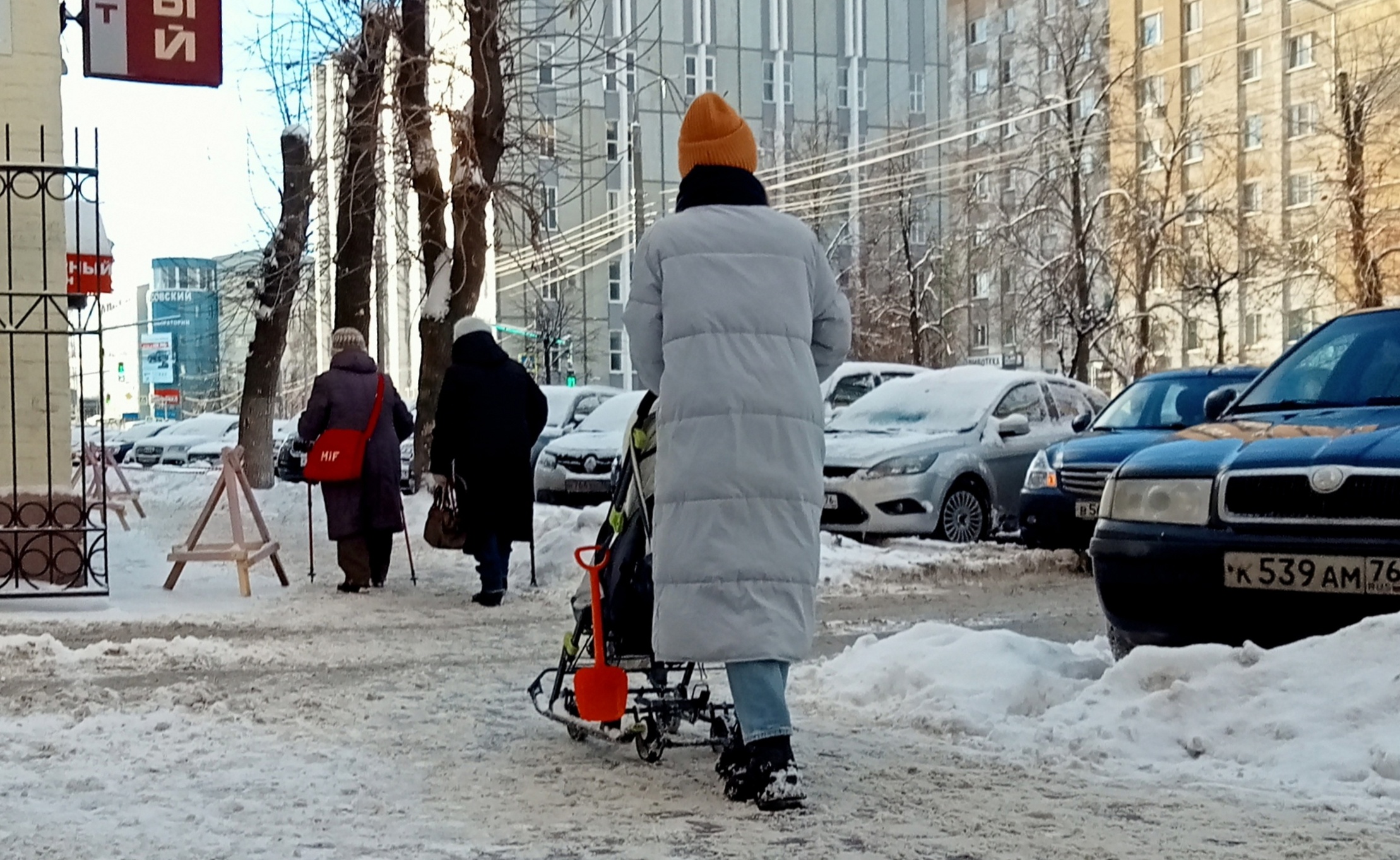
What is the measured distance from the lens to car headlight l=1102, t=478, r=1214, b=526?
631cm

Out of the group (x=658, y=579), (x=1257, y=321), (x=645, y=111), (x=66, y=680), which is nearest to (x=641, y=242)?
(x=658, y=579)

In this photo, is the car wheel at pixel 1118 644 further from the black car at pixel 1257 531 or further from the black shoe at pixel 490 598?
the black shoe at pixel 490 598

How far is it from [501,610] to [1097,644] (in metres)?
4.42

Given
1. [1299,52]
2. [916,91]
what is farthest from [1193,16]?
[916,91]

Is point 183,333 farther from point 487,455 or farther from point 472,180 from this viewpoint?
point 487,455

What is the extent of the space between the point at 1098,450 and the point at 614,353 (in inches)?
2743

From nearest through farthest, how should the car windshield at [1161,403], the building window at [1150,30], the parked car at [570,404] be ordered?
1. the car windshield at [1161,403]
2. the parked car at [570,404]
3. the building window at [1150,30]

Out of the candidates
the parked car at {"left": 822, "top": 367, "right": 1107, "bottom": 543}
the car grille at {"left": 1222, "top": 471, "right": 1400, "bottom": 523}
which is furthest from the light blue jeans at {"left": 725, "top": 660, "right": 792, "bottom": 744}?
the parked car at {"left": 822, "top": 367, "right": 1107, "bottom": 543}

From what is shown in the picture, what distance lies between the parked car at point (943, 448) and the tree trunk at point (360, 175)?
283 inches

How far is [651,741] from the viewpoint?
18.1 ft

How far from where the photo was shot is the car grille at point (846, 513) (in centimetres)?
A: 1437

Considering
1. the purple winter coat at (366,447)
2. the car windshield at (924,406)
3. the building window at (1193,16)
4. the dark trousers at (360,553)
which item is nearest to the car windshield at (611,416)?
the car windshield at (924,406)

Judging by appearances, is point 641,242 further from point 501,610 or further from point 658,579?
point 501,610

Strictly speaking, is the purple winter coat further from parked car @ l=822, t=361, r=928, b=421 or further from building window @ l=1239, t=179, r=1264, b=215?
building window @ l=1239, t=179, r=1264, b=215
